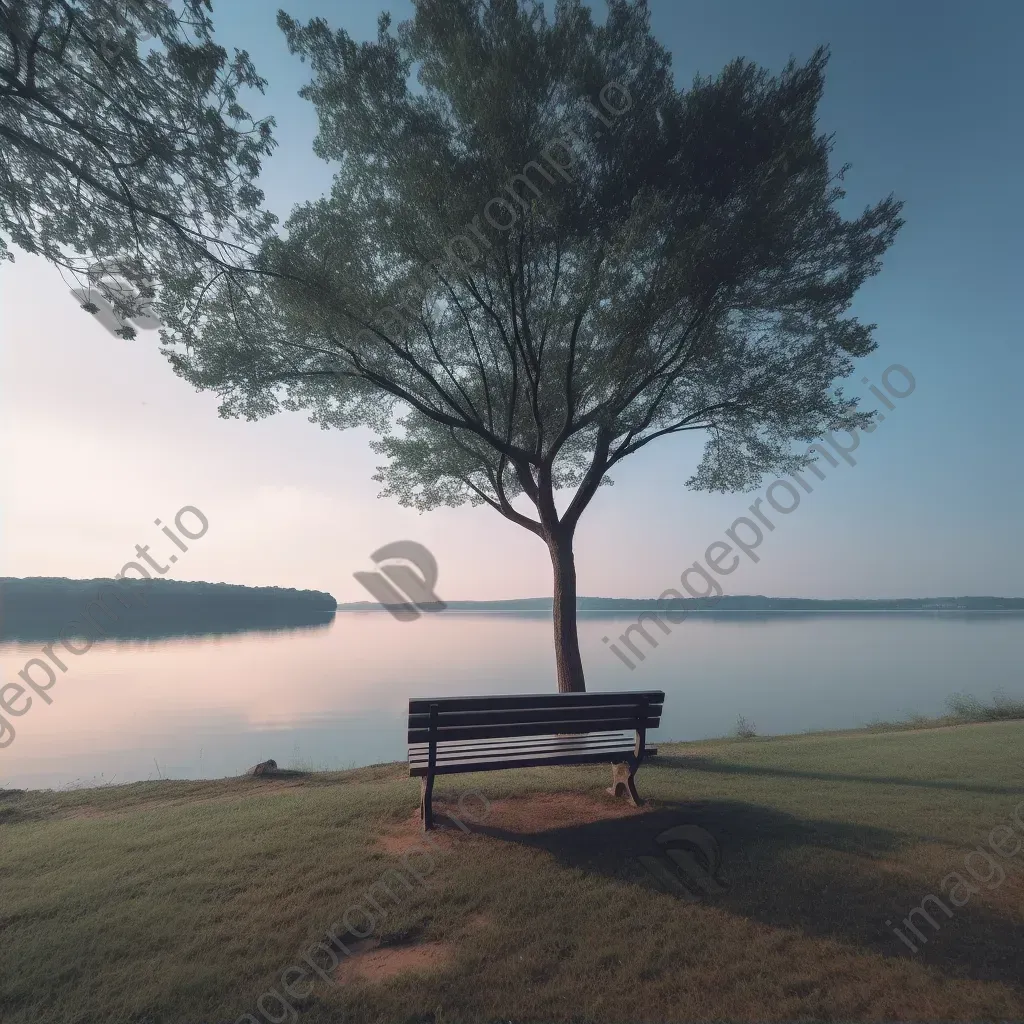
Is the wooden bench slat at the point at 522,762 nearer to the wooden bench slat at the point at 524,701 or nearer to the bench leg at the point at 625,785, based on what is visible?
the bench leg at the point at 625,785

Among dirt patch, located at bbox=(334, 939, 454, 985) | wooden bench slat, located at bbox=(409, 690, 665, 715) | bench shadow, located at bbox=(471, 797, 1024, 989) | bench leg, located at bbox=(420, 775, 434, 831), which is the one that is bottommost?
dirt patch, located at bbox=(334, 939, 454, 985)

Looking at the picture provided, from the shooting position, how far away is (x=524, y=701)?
16.6 ft

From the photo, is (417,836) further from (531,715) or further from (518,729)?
(531,715)

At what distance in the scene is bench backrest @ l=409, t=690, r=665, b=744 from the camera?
4.81 m

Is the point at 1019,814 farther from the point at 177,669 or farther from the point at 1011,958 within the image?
the point at 177,669

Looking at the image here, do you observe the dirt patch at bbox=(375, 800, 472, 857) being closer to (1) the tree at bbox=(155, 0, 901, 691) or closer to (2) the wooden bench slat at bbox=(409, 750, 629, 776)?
(2) the wooden bench slat at bbox=(409, 750, 629, 776)

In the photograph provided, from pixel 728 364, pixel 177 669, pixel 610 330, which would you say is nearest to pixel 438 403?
pixel 610 330

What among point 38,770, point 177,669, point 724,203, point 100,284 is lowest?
point 38,770

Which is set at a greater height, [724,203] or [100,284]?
[724,203]

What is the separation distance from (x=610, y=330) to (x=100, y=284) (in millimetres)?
5938

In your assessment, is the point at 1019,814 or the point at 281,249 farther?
the point at 281,249

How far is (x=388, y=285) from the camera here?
8188 millimetres

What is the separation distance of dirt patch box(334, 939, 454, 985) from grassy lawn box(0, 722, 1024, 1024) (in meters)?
0.01

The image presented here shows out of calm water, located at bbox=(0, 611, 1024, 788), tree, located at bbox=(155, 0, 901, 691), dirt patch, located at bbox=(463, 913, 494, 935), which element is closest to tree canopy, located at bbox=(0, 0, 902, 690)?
tree, located at bbox=(155, 0, 901, 691)
